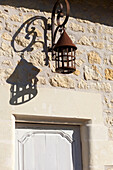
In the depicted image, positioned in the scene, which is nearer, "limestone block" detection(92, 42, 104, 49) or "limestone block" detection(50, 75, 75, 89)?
"limestone block" detection(50, 75, 75, 89)

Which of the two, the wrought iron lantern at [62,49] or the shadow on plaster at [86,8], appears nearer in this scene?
the wrought iron lantern at [62,49]

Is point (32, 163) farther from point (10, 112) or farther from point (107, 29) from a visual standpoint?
A: point (107, 29)

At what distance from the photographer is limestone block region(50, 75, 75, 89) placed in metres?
3.94

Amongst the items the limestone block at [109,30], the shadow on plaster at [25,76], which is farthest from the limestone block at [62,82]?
the limestone block at [109,30]

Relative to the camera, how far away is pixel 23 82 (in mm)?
3770

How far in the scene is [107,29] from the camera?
4.48m

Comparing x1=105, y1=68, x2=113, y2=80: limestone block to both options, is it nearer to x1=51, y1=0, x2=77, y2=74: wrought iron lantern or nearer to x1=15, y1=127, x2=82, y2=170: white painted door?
x1=51, y1=0, x2=77, y2=74: wrought iron lantern

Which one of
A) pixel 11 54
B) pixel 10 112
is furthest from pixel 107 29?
pixel 10 112

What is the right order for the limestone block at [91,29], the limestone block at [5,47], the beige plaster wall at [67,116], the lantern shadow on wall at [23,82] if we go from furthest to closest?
the limestone block at [91,29] → the limestone block at [5,47] → the lantern shadow on wall at [23,82] → the beige plaster wall at [67,116]

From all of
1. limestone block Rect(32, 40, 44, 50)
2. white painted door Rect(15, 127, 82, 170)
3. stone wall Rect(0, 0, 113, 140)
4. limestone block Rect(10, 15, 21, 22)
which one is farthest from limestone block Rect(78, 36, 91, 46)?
white painted door Rect(15, 127, 82, 170)

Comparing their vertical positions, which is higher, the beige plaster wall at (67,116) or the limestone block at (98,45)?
the limestone block at (98,45)

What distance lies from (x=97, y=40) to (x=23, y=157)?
1663mm

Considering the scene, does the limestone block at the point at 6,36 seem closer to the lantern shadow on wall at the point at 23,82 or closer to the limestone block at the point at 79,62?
the lantern shadow on wall at the point at 23,82

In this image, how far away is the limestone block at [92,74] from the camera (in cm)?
416
